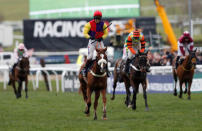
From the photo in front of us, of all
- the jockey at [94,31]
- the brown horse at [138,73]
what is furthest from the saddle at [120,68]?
the jockey at [94,31]

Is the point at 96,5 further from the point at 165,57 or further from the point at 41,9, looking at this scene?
the point at 165,57

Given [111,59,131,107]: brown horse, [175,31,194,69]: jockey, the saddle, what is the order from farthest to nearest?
1. [175,31,194,69]: jockey
2. the saddle
3. [111,59,131,107]: brown horse

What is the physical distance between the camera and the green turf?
10883mm

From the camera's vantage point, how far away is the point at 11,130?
10664 millimetres

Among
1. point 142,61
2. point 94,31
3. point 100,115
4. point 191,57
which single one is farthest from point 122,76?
point 94,31

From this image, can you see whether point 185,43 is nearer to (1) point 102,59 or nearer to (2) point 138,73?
(2) point 138,73

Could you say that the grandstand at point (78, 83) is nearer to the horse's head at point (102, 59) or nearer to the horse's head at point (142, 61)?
the horse's head at point (102, 59)

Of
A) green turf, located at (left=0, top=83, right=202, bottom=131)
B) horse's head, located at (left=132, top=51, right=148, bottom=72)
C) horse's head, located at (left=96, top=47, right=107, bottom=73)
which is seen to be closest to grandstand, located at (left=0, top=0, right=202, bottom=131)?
green turf, located at (left=0, top=83, right=202, bottom=131)

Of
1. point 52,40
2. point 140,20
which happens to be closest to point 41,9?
point 52,40

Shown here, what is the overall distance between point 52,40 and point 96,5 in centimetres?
866

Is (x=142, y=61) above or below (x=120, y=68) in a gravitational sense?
above

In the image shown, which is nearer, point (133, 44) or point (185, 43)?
point (133, 44)

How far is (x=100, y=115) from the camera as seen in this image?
13.1 metres

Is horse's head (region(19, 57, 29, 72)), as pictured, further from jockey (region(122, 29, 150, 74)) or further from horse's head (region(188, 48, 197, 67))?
horse's head (region(188, 48, 197, 67))
